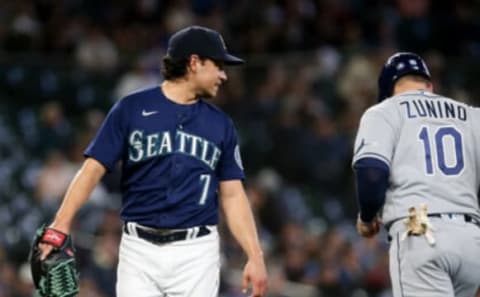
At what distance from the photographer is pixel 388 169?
23.1 feet

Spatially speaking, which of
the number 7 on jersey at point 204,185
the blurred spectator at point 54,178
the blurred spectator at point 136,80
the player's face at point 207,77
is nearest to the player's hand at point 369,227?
the number 7 on jersey at point 204,185

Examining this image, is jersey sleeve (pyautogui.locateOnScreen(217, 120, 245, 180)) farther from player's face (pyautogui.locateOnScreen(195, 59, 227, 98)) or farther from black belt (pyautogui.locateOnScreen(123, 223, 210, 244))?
black belt (pyautogui.locateOnScreen(123, 223, 210, 244))

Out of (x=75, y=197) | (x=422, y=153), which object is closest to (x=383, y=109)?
(x=422, y=153)

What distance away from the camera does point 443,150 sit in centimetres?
717

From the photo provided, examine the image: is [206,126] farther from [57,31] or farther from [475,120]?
[57,31]

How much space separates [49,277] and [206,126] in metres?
1.12

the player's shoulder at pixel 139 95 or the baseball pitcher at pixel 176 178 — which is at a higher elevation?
the player's shoulder at pixel 139 95

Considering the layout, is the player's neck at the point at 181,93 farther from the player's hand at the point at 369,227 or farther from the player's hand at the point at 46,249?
the player's hand at the point at 369,227

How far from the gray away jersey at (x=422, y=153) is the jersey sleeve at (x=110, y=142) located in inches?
47.0

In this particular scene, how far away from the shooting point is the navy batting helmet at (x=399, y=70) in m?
7.44

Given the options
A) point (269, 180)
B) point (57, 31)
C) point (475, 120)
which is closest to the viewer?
point (475, 120)

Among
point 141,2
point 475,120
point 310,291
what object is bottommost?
point 310,291

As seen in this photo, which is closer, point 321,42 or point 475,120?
point 475,120

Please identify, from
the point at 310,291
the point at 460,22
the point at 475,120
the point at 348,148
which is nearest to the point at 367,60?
the point at 348,148
